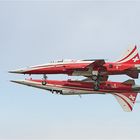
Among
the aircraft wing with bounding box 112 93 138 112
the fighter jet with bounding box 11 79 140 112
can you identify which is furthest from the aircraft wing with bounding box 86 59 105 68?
→ the aircraft wing with bounding box 112 93 138 112

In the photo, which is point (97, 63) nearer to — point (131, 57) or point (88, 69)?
point (88, 69)

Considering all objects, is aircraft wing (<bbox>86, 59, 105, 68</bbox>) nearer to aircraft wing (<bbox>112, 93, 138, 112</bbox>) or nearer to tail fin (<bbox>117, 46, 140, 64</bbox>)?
tail fin (<bbox>117, 46, 140, 64</bbox>)

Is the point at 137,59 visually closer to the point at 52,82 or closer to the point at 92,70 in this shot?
the point at 92,70

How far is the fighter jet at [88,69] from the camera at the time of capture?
86.8 meters

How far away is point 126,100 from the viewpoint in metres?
95.4

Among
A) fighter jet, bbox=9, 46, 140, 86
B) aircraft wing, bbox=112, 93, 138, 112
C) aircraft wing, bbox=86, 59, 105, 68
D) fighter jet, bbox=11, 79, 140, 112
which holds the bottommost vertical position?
aircraft wing, bbox=112, 93, 138, 112

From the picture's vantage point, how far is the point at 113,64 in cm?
8719

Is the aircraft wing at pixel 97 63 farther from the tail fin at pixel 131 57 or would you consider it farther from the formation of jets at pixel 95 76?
the tail fin at pixel 131 57

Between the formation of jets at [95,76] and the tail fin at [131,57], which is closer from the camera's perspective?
the formation of jets at [95,76]

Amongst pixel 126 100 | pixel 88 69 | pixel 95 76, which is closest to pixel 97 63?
pixel 88 69

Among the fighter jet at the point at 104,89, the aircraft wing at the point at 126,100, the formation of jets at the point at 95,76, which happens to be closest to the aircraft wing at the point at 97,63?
the formation of jets at the point at 95,76

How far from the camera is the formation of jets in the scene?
87062 mm

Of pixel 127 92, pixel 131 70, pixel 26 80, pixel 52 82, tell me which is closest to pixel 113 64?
pixel 131 70

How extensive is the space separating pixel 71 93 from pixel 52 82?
16.0 ft
